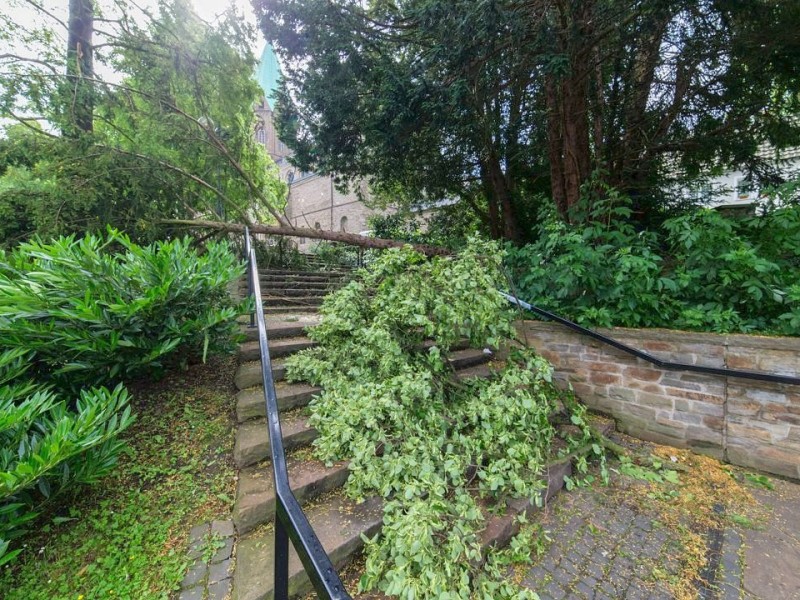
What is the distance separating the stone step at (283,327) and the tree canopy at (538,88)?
8.64 ft

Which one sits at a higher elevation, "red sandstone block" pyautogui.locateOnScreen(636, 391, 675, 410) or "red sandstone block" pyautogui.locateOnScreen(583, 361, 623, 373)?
"red sandstone block" pyautogui.locateOnScreen(583, 361, 623, 373)

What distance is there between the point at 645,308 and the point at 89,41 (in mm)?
8582

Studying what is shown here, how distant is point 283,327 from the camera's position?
3322 mm

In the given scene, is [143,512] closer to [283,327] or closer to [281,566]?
[281,566]

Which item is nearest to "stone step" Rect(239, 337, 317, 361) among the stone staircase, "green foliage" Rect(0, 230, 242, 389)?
the stone staircase

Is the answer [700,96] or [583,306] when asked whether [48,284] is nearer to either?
[583,306]

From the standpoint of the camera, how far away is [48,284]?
2082 millimetres

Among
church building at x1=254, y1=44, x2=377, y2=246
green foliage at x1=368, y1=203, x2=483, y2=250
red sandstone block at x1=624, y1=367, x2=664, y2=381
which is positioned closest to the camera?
red sandstone block at x1=624, y1=367, x2=664, y2=381

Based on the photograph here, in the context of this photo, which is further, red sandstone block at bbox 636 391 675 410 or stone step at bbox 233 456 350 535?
red sandstone block at bbox 636 391 675 410

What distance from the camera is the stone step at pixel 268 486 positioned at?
170 centimetres

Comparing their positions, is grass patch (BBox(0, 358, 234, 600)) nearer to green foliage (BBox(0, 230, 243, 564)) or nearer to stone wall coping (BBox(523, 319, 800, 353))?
green foliage (BBox(0, 230, 243, 564))

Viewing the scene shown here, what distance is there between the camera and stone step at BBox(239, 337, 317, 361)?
9.23ft

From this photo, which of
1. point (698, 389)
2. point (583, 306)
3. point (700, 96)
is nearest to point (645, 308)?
point (583, 306)

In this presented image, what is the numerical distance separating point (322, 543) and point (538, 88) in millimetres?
6331
